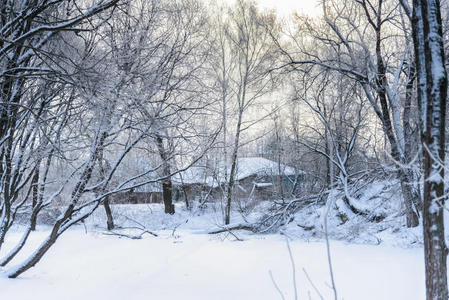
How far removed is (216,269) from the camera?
7633 millimetres

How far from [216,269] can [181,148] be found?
2.99 m

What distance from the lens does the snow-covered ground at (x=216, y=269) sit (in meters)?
5.53

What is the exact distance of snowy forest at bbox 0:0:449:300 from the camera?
12.2 ft

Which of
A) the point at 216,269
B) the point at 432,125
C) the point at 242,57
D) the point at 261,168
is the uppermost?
the point at 242,57

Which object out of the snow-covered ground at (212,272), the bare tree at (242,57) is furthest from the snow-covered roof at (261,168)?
the snow-covered ground at (212,272)

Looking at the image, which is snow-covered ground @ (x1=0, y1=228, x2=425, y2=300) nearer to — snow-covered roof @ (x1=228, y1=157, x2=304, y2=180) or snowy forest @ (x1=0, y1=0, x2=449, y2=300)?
snowy forest @ (x1=0, y1=0, x2=449, y2=300)

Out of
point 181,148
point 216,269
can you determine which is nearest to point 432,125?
point 181,148

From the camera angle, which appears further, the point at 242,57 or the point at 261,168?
the point at 261,168

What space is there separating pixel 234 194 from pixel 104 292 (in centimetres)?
1524

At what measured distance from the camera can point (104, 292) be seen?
5.56 m

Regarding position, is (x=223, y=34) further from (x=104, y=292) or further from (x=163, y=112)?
(x=104, y=292)

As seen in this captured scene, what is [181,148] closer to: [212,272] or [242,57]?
[212,272]

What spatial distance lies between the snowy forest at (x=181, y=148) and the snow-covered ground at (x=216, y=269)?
0.05 meters

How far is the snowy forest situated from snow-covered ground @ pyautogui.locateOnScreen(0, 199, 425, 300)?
5 centimetres
